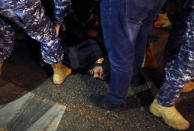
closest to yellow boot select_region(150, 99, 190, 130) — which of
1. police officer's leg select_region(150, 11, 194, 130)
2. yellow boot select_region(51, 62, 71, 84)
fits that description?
police officer's leg select_region(150, 11, 194, 130)

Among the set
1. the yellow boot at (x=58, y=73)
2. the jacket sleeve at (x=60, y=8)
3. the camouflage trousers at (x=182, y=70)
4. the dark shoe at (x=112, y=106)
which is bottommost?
the dark shoe at (x=112, y=106)

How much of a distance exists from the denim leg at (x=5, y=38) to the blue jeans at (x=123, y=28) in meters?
0.74

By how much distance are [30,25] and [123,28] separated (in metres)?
0.62

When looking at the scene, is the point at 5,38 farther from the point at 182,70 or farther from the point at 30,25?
the point at 182,70

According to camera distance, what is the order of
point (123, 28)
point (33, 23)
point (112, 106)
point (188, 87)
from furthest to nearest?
point (188, 87) < point (112, 106) < point (33, 23) < point (123, 28)

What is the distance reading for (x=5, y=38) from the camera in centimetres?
148

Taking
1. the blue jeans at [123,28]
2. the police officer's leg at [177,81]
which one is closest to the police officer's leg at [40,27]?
the blue jeans at [123,28]

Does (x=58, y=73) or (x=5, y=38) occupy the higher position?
(x=5, y=38)

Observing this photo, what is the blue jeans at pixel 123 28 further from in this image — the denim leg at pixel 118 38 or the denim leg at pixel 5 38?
the denim leg at pixel 5 38

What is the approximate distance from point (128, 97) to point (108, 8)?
0.78 metres

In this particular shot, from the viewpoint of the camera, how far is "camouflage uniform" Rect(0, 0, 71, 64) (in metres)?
1.20

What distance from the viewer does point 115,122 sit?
1387 mm

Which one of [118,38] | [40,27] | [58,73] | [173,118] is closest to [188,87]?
[173,118]

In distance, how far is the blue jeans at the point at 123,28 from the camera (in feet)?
3.34
